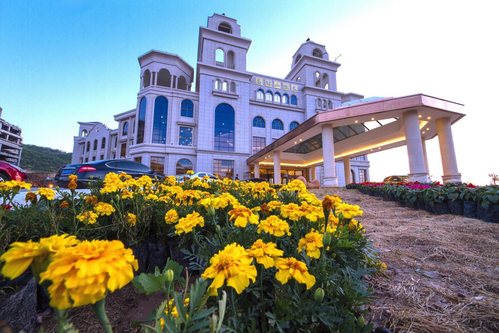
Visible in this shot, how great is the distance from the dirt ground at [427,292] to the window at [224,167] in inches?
810

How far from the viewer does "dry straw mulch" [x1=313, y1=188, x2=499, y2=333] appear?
44.1 inches

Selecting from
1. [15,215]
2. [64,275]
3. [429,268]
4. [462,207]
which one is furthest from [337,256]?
[462,207]

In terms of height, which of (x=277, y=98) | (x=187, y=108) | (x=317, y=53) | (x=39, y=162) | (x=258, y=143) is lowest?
(x=258, y=143)

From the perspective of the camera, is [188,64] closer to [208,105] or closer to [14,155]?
[208,105]

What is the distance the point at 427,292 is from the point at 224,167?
21.9 metres

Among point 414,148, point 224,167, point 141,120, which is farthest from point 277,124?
point 414,148

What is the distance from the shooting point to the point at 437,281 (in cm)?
158

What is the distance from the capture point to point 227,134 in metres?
23.5

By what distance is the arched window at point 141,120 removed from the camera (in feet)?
73.0

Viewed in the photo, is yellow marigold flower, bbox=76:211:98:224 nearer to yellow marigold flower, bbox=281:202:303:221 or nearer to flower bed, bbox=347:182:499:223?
yellow marigold flower, bbox=281:202:303:221

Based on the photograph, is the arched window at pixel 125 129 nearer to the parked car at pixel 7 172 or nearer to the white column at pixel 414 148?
the parked car at pixel 7 172

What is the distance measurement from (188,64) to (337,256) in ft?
98.8

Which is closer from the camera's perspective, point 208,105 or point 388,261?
point 388,261

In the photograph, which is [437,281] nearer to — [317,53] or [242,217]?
[242,217]
